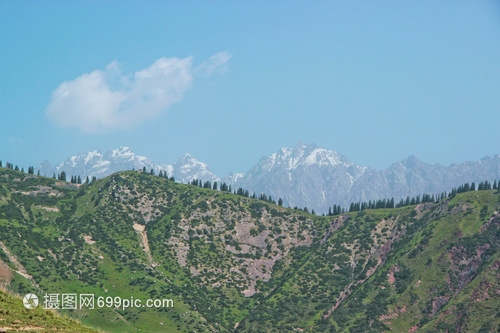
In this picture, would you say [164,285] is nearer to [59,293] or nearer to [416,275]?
[59,293]

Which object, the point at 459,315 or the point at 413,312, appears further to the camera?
the point at 413,312

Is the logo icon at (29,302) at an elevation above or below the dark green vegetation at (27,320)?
above

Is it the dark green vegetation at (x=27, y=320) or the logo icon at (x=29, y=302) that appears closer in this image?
the dark green vegetation at (x=27, y=320)

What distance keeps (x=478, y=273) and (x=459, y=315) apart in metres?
24.9

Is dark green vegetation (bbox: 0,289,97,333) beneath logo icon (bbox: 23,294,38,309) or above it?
beneath

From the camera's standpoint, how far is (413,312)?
173 meters

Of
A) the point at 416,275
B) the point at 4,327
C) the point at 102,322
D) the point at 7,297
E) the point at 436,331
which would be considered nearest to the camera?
the point at 4,327

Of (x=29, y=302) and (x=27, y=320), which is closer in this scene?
(x=27, y=320)

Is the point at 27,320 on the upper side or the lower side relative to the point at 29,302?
lower

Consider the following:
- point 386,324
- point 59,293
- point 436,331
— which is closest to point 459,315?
point 436,331

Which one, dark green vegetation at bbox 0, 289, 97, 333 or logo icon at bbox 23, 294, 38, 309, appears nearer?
dark green vegetation at bbox 0, 289, 97, 333

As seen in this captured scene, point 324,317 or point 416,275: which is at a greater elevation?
point 416,275

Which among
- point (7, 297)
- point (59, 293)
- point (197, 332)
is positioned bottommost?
point (197, 332)

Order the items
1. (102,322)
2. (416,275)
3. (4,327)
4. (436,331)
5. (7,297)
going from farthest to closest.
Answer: (416,275), (102,322), (436,331), (7,297), (4,327)
